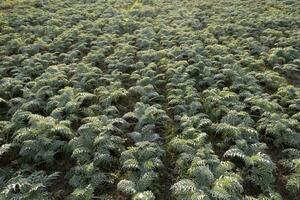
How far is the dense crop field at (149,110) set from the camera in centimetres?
859

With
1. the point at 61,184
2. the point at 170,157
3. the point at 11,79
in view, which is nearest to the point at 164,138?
the point at 170,157

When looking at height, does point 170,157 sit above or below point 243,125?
below

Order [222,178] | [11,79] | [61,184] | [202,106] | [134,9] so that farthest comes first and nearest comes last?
[134,9] → [11,79] → [202,106] → [61,184] → [222,178]

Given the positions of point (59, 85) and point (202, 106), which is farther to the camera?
point (59, 85)

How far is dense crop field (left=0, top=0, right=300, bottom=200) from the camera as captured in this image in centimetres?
859

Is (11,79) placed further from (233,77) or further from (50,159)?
(233,77)

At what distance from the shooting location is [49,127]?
32.6 ft

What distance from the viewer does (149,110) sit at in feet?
36.2

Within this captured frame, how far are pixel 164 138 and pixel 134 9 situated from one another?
16.7 m

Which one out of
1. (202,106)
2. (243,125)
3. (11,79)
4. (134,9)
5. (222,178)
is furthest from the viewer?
(134,9)

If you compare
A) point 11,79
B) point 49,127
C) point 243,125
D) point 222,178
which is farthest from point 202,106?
point 11,79

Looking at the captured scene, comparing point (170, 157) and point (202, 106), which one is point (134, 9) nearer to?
point (202, 106)

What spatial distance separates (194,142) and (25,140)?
4.77 meters

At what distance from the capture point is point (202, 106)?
473 inches
